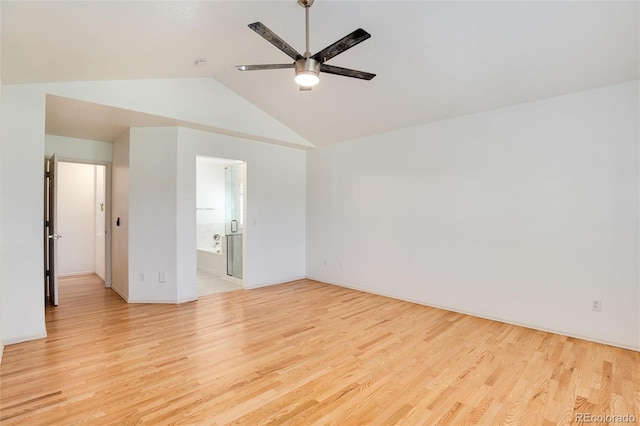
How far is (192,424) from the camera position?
6.31ft

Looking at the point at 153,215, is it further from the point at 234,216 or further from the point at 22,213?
the point at 234,216

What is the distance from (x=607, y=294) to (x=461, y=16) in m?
3.03

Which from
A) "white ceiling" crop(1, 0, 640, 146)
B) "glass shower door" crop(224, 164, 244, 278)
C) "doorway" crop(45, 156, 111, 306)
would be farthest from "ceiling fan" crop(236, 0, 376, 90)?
"doorway" crop(45, 156, 111, 306)

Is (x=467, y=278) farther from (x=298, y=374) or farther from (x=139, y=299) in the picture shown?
(x=139, y=299)

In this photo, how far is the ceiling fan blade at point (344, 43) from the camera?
2035 millimetres

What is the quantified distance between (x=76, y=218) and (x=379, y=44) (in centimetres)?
688

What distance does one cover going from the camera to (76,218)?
6.50m

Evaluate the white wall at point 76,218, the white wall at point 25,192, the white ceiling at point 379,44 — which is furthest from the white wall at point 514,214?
the white wall at point 76,218

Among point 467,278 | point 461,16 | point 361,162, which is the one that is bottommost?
point 467,278

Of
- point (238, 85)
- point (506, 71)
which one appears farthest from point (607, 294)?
point (238, 85)

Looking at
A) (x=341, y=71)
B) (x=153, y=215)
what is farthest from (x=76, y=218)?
(x=341, y=71)

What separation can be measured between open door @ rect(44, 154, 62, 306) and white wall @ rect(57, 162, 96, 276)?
1734mm

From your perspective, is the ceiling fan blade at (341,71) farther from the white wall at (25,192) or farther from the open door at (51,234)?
the open door at (51,234)

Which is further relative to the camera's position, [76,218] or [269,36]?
[76,218]
